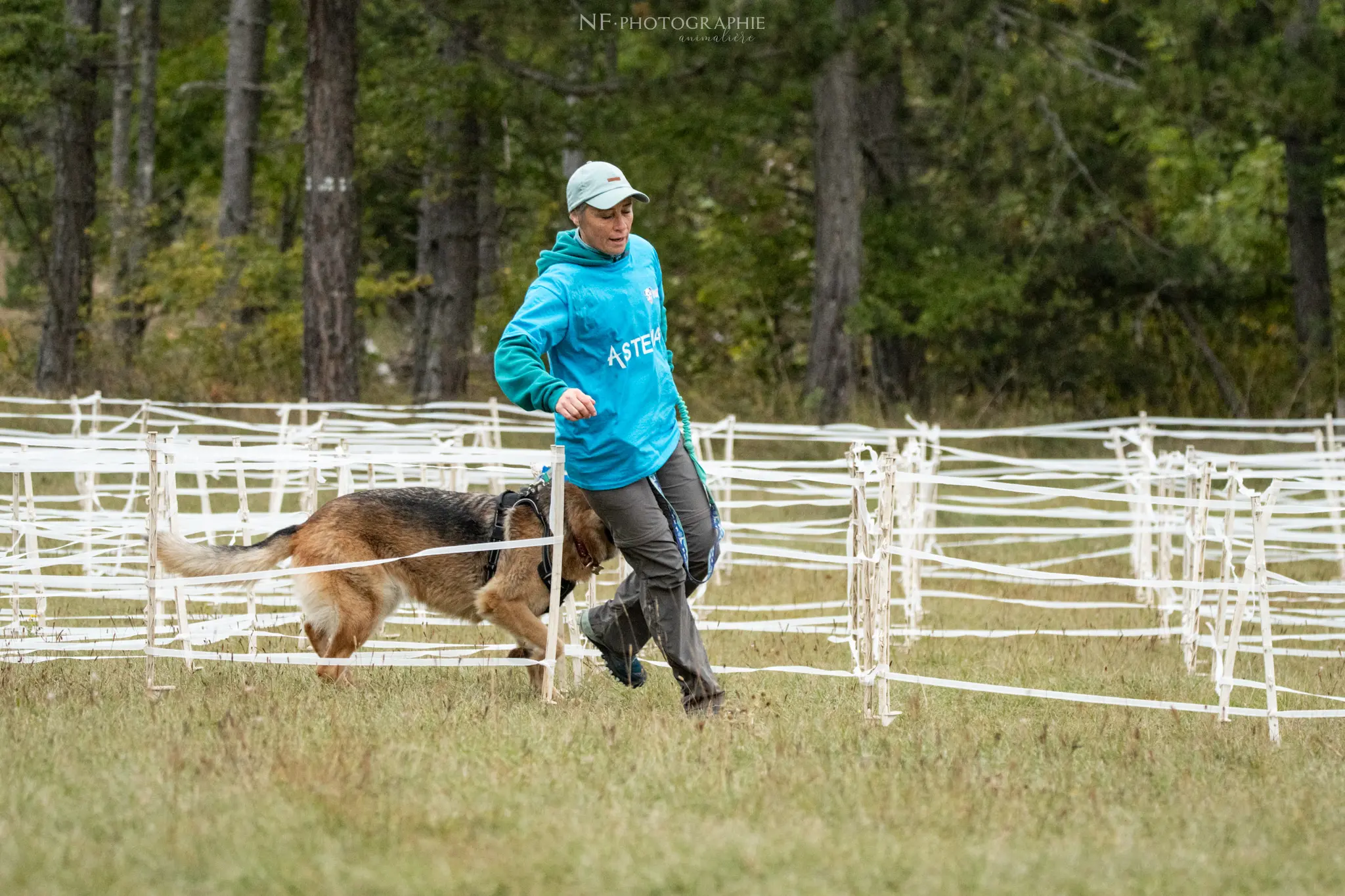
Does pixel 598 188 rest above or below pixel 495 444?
above

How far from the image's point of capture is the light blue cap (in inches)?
231

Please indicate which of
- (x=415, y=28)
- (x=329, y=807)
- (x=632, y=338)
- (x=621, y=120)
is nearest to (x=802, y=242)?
(x=621, y=120)

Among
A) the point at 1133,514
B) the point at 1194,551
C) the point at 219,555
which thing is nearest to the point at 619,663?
the point at 219,555

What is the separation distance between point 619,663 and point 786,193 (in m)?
20.6

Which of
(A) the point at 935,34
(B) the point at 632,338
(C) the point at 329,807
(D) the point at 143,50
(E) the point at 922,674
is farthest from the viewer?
(D) the point at 143,50

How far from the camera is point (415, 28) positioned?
966 inches

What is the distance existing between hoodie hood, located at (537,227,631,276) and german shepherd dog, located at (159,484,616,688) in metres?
1.01

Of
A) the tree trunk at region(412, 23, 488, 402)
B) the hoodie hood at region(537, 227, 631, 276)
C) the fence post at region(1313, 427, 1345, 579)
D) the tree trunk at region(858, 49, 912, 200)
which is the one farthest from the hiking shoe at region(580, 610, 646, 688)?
the tree trunk at region(858, 49, 912, 200)

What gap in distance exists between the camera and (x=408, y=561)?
6.72 meters

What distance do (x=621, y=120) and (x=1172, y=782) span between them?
17965 mm

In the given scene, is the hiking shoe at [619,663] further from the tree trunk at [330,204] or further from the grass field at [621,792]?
the tree trunk at [330,204]

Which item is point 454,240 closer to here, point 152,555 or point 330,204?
point 330,204

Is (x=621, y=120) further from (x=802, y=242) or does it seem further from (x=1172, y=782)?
(x=1172, y=782)

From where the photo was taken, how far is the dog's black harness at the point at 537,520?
6480mm
